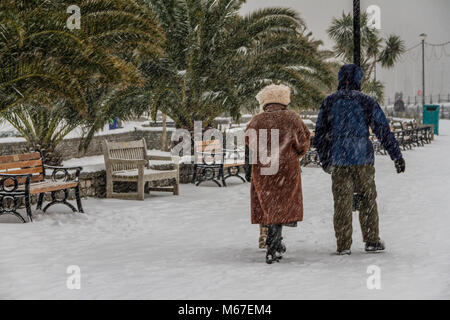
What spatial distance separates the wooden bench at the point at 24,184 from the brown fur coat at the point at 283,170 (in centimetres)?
369

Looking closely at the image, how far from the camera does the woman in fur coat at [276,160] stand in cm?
628

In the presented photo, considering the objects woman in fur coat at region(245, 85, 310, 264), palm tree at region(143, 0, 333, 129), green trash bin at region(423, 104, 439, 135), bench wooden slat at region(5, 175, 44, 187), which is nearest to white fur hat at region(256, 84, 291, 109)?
woman in fur coat at region(245, 85, 310, 264)

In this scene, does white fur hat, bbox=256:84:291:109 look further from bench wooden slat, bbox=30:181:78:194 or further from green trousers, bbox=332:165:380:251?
bench wooden slat, bbox=30:181:78:194

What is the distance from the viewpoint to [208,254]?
6.86m

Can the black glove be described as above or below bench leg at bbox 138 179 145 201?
above

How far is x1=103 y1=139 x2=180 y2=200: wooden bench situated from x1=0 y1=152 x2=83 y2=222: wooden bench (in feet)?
3.88

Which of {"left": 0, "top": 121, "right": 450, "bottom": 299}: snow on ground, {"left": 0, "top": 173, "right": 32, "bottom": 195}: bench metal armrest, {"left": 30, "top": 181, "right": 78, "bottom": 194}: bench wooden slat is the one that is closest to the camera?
{"left": 0, "top": 121, "right": 450, "bottom": 299}: snow on ground

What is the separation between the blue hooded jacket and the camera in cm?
648

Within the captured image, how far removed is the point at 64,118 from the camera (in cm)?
1251

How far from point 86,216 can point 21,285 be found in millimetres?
3698

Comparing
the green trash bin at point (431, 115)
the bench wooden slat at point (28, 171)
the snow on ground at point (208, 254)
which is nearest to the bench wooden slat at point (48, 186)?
the bench wooden slat at point (28, 171)

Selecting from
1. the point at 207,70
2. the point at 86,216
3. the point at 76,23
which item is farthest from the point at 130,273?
the point at 207,70

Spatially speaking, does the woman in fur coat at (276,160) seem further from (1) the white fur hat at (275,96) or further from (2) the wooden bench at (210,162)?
(2) the wooden bench at (210,162)
